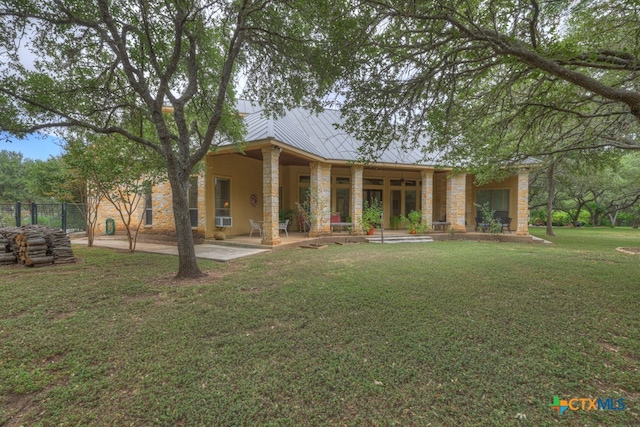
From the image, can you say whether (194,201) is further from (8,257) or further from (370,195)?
(370,195)

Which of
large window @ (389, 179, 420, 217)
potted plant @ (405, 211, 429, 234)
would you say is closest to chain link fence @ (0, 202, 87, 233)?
potted plant @ (405, 211, 429, 234)

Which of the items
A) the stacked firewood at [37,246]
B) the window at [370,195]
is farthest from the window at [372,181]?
the stacked firewood at [37,246]

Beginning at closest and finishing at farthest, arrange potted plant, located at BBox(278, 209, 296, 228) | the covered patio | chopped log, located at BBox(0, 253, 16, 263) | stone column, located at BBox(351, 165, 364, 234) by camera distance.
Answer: chopped log, located at BBox(0, 253, 16, 263) → the covered patio → stone column, located at BBox(351, 165, 364, 234) → potted plant, located at BBox(278, 209, 296, 228)

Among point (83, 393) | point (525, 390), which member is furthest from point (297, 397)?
point (525, 390)

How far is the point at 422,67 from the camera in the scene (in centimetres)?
506

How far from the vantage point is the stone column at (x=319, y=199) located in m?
10.3

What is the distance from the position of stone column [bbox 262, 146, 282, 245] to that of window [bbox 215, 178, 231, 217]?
2.84m

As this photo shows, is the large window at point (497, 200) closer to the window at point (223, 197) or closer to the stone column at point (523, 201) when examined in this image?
Result: the stone column at point (523, 201)

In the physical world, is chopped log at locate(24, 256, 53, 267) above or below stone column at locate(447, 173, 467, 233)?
below

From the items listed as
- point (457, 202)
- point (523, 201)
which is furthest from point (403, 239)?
point (523, 201)

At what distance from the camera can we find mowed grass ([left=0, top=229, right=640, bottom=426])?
6.40 ft

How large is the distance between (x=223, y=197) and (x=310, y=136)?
15.3 feet

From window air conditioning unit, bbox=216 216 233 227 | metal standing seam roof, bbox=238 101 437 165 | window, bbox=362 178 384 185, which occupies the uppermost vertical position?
metal standing seam roof, bbox=238 101 437 165

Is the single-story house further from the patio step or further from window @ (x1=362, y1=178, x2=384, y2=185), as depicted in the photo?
the patio step
